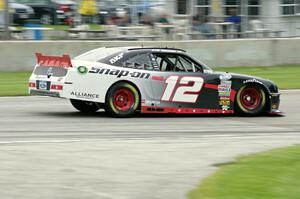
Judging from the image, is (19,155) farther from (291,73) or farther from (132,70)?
(291,73)

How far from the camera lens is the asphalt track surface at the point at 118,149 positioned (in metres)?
6.96

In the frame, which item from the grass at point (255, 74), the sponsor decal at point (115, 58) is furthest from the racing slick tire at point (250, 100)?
the grass at point (255, 74)

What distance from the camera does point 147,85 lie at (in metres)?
13.2

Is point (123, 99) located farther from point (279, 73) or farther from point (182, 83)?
point (279, 73)

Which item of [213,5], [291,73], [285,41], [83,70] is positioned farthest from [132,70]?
[213,5]

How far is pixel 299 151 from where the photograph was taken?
343 inches

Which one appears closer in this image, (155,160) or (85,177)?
(85,177)

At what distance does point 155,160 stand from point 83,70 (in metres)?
4.76

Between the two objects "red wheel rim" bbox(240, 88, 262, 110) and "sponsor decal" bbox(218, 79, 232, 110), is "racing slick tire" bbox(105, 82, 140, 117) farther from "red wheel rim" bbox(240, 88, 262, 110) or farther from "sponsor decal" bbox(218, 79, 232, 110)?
"red wheel rim" bbox(240, 88, 262, 110)

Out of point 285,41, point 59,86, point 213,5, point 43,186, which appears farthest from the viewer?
point 213,5

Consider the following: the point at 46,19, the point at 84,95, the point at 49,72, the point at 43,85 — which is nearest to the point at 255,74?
the point at 84,95

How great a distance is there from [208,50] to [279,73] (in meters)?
2.84

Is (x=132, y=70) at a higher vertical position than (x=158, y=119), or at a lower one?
higher

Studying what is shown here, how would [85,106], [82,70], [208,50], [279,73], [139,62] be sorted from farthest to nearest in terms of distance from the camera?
[208,50] → [279,73] → [85,106] → [139,62] → [82,70]
